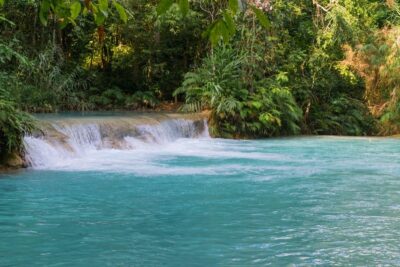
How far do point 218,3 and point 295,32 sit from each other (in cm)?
301

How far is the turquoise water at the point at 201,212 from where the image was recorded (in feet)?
17.0

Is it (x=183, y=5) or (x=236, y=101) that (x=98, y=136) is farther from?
(x=183, y=5)

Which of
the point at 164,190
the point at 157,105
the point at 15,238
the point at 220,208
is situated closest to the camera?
the point at 15,238

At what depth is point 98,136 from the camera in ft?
41.9


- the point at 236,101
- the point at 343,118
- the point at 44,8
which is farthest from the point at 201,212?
the point at 343,118

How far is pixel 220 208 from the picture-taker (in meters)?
7.14

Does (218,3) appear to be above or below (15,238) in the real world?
above

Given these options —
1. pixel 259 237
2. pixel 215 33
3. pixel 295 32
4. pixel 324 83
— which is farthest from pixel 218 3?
pixel 215 33

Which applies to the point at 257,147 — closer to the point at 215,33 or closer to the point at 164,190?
the point at 164,190

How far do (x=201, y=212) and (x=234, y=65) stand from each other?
11208 millimetres

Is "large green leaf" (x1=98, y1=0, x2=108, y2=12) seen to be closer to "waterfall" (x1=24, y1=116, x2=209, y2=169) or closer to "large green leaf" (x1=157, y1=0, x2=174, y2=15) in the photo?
"large green leaf" (x1=157, y1=0, x2=174, y2=15)

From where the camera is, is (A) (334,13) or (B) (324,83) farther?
(B) (324,83)

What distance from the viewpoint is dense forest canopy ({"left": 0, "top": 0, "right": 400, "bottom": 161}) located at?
57.1 ft

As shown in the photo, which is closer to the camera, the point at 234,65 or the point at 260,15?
the point at 260,15
